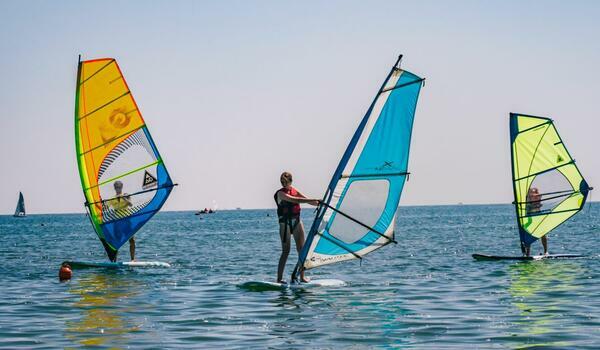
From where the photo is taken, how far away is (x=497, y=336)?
472 inches

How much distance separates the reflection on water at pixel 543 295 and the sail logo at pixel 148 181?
10250 millimetres

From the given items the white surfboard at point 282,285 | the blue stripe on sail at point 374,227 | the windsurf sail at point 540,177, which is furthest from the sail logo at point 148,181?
the windsurf sail at point 540,177

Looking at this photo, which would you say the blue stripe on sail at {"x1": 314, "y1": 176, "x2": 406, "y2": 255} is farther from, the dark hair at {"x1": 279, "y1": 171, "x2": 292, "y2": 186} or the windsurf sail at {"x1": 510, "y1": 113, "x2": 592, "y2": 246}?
the windsurf sail at {"x1": 510, "y1": 113, "x2": 592, "y2": 246}

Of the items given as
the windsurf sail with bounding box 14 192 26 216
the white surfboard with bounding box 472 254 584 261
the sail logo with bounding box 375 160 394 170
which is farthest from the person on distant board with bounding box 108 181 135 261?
the windsurf sail with bounding box 14 192 26 216

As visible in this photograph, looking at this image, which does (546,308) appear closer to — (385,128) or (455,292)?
(455,292)

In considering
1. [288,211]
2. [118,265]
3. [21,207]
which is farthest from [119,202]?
[21,207]

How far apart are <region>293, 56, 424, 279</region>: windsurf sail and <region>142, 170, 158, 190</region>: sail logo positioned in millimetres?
10273

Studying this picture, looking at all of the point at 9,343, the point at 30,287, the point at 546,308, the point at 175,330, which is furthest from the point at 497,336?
the point at 30,287

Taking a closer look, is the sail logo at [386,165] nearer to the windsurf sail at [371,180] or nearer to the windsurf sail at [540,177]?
the windsurf sail at [371,180]

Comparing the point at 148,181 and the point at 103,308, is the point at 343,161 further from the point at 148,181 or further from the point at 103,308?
the point at 148,181

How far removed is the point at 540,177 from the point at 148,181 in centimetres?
1174

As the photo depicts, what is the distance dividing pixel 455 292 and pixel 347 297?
229 centimetres

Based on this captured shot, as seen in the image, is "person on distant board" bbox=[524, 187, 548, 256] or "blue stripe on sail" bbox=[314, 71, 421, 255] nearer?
"blue stripe on sail" bbox=[314, 71, 421, 255]

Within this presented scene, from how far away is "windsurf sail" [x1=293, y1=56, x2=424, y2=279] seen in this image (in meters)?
15.8
